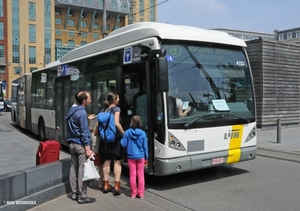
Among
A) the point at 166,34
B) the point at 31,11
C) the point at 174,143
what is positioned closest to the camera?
the point at 174,143

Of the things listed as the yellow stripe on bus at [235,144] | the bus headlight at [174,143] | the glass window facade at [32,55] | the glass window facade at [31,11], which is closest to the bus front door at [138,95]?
the bus headlight at [174,143]

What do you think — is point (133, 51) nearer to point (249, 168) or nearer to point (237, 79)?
point (237, 79)

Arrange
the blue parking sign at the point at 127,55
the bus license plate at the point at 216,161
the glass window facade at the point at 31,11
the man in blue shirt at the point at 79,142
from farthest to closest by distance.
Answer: the glass window facade at the point at 31,11 → the blue parking sign at the point at 127,55 → the bus license plate at the point at 216,161 → the man in blue shirt at the point at 79,142

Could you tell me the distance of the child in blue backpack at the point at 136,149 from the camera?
5.79 m

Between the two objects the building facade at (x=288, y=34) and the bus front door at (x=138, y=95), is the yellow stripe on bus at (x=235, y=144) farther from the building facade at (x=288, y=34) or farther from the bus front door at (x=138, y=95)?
the building facade at (x=288, y=34)

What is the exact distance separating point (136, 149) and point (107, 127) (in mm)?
629

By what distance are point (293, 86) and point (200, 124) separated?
13851 mm

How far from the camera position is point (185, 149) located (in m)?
6.24

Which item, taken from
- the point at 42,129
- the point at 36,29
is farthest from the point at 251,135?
the point at 36,29

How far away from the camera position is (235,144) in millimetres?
6973

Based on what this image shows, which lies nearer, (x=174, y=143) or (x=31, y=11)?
(x=174, y=143)

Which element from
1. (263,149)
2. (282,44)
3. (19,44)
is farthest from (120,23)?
(263,149)

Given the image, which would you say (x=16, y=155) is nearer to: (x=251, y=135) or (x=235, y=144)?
(x=235, y=144)

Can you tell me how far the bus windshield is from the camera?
247 inches
